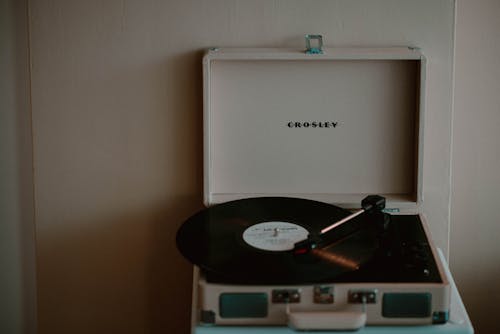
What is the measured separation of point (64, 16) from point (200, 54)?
0.31 meters

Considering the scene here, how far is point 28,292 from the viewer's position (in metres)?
1.81

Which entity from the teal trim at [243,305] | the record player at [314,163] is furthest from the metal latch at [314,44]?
the teal trim at [243,305]

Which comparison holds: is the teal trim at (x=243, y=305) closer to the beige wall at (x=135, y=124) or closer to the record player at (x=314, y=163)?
the record player at (x=314, y=163)

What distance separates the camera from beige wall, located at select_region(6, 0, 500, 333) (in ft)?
5.49

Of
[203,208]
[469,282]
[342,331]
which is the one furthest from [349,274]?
Answer: [469,282]

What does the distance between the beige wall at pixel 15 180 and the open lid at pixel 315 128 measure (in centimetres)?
42

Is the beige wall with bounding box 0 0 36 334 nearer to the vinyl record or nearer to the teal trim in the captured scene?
the vinyl record

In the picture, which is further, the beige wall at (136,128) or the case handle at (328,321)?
the beige wall at (136,128)

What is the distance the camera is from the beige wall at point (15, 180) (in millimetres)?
1691

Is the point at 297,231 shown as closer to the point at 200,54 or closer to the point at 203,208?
the point at 203,208

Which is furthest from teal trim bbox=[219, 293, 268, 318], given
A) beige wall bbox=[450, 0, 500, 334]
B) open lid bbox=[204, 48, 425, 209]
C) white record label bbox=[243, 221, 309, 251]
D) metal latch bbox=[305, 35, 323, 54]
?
beige wall bbox=[450, 0, 500, 334]

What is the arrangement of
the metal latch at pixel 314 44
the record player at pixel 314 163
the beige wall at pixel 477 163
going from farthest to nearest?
the beige wall at pixel 477 163 → the metal latch at pixel 314 44 → the record player at pixel 314 163

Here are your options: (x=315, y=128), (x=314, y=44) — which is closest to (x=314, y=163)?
(x=315, y=128)

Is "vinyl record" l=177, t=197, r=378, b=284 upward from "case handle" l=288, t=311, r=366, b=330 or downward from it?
upward
